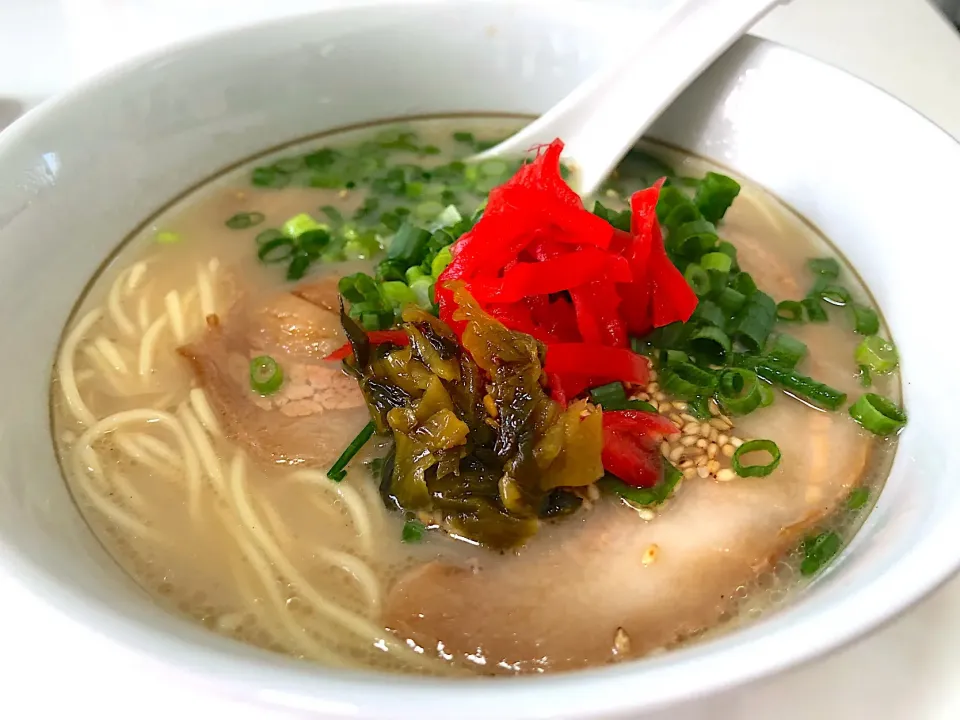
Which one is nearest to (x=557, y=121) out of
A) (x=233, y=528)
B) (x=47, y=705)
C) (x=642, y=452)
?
(x=642, y=452)

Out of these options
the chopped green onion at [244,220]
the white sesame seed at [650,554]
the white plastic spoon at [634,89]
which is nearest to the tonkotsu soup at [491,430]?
the white sesame seed at [650,554]

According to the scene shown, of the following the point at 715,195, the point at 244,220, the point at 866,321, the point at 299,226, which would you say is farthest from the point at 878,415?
the point at 244,220

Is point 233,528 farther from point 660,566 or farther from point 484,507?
point 660,566

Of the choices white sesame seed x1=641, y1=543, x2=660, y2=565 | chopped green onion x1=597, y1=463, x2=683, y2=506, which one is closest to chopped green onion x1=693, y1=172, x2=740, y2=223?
chopped green onion x1=597, y1=463, x2=683, y2=506

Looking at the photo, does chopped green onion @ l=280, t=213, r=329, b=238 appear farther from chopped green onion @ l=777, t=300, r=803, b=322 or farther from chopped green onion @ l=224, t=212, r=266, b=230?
chopped green onion @ l=777, t=300, r=803, b=322

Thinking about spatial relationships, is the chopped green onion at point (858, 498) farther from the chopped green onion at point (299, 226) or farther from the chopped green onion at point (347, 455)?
the chopped green onion at point (299, 226)

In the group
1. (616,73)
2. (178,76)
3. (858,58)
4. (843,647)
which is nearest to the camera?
(843,647)
